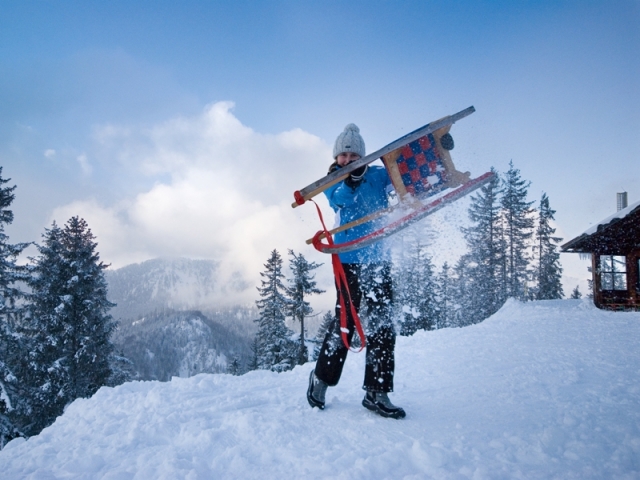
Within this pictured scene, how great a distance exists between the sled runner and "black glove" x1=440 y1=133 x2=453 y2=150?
20 millimetres

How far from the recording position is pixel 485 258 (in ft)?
80.2

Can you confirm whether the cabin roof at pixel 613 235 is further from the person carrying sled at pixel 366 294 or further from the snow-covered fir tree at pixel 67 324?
Result: the snow-covered fir tree at pixel 67 324

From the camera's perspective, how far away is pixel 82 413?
9.79 feet

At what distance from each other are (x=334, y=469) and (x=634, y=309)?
55.2 feet

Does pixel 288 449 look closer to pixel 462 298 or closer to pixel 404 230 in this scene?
pixel 404 230

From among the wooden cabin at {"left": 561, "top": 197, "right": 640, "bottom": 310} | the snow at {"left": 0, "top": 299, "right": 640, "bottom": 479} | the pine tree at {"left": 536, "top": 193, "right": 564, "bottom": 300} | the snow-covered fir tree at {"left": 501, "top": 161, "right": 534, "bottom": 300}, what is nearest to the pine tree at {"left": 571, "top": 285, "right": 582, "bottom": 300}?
the pine tree at {"left": 536, "top": 193, "right": 564, "bottom": 300}

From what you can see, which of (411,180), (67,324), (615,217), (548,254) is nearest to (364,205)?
(411,180)

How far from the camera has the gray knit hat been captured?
3.05 metres

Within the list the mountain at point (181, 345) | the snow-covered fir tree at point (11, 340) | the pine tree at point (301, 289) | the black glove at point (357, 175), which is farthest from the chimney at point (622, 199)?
the mountain at point (181, 345)

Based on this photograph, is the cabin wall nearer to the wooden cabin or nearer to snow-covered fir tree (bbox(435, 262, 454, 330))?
the wooden cabin

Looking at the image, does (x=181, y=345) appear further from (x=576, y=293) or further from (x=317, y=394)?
(x=317, y=394)

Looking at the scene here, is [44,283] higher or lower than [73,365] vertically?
higher

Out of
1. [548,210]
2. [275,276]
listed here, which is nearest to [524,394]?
[275,276]

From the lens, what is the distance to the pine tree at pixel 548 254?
27641 millimetres
